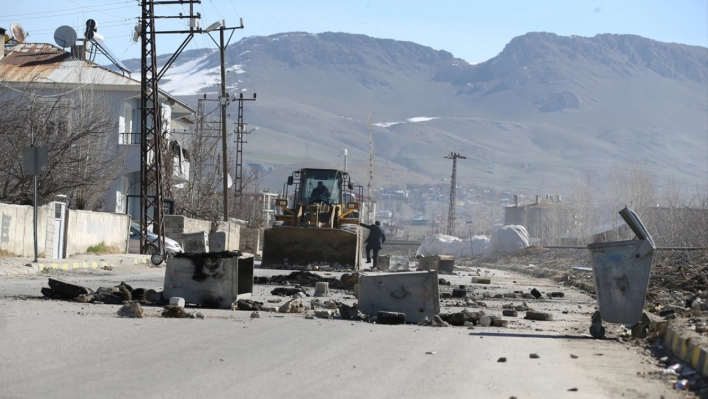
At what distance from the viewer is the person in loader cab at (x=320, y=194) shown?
1401 inches

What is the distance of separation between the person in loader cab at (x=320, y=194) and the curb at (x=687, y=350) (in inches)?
966

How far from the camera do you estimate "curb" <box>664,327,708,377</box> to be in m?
8.92

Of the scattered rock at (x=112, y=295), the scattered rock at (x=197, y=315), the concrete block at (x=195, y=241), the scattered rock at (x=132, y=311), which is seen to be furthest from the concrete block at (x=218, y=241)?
the scattered rock at (x=132, y=311)

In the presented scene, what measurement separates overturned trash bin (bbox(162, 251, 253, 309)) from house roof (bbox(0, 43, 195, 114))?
35.6m

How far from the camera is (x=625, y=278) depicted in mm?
12062

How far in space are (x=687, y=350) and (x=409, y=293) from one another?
4.91 meters

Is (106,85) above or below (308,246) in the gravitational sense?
above

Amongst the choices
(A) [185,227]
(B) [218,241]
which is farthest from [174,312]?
(A) [185,227]

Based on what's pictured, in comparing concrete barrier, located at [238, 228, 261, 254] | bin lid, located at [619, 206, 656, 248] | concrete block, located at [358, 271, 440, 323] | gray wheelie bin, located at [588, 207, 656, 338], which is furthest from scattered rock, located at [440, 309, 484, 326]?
concrete barrier, located at [238, 228, 261, 254]

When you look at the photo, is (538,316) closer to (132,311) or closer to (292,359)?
(132,311)

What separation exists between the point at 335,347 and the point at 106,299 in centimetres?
579

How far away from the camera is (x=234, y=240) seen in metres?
53.2

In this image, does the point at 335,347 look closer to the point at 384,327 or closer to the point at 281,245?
the point at 384,327

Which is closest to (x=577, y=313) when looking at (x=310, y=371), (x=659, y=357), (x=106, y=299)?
(x=659, y=357)
